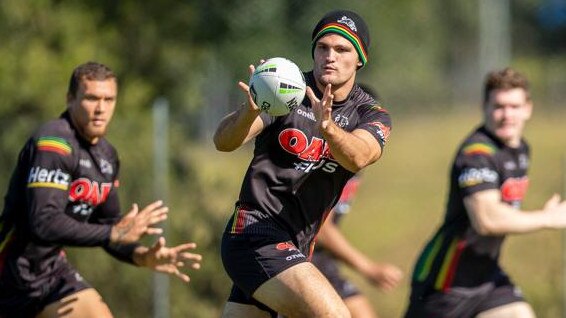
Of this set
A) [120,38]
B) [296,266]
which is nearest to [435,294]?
[296,266]

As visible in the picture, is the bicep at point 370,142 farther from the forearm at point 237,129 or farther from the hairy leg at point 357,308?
the hairy leg at point 357,308

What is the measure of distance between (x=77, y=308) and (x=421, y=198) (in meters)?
10.9

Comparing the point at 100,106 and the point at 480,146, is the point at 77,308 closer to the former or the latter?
the point at 100,106

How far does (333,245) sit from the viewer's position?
378 inches

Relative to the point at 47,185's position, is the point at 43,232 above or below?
below

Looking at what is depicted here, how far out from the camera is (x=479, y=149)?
8477mm

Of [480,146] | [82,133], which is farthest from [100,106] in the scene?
[480,146]

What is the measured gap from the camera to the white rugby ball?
606 centimetres

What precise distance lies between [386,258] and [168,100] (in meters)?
3.96

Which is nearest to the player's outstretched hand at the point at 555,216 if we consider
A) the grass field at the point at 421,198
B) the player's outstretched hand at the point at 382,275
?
the player's outstretched hand at the point at 382,275

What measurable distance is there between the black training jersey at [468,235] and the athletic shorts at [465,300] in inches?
2.0

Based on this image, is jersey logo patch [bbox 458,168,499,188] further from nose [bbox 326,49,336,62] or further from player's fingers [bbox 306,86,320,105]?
player's fingers [bbox 306,86,320,105]

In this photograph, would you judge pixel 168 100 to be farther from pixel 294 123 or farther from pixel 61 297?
pixel 294 123

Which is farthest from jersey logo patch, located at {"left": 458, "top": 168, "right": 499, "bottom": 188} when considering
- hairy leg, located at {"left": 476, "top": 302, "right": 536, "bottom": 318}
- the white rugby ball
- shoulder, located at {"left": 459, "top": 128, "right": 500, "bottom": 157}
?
the white rugby ball
